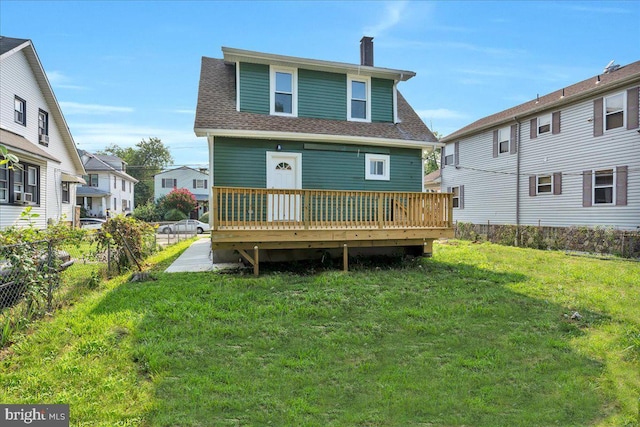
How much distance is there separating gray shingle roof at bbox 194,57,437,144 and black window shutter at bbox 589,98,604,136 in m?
7.09

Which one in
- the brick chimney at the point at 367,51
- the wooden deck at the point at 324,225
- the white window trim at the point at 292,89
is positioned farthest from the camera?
the brick chimney at the point at 367,51

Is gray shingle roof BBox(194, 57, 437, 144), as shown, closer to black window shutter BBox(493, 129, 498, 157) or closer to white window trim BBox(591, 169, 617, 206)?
white window trim BBox(591, 169, 617, 206)

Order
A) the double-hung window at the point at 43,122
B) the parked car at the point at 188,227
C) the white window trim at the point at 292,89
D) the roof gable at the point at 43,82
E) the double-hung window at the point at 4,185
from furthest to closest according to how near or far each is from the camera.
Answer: the parked car at the point at 188,227 < the double-hung window at the point at 43,122 < the roof gable at the point at 43,82 < the double-hung window at the point at 4,185 < the white window trim at the point at 292,89

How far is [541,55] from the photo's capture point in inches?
653

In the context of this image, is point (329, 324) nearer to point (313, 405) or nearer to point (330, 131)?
point (313, 405)

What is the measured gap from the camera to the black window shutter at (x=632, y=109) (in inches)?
484

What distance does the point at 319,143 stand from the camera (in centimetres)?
1052

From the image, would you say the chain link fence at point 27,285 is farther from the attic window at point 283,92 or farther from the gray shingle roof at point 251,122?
the attic window at point 283,92

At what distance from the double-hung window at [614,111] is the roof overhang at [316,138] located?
7.13 m

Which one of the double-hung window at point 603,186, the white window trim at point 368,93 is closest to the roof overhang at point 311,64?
the white window trim at point 368,93

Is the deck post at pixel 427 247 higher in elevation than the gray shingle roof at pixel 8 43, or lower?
lower

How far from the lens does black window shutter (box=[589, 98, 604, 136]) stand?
44.4ft

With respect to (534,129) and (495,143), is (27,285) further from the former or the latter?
(495,143)

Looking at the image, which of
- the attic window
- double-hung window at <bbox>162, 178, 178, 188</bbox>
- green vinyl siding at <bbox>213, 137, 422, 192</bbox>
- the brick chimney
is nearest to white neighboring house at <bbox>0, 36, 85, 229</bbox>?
green vinyl siding at <bbox>213, 137, 422, 192</bbox>
